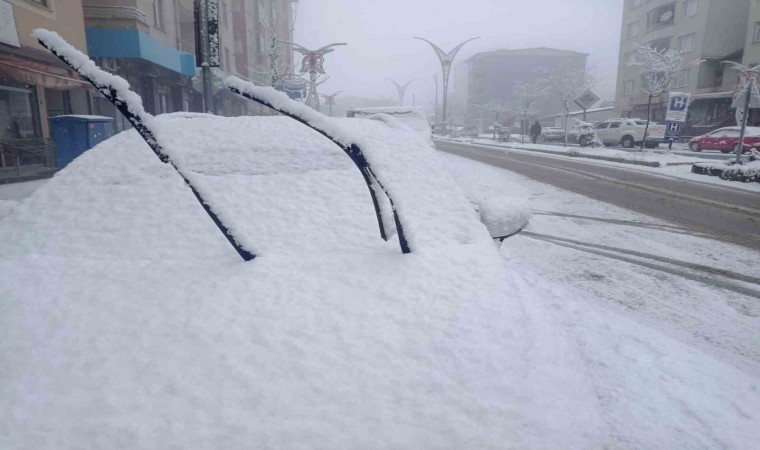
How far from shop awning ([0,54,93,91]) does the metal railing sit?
160 cm

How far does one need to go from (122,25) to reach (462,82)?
354 ft

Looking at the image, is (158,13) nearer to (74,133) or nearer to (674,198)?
(74,133)

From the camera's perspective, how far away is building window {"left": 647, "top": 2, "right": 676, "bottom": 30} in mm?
42438

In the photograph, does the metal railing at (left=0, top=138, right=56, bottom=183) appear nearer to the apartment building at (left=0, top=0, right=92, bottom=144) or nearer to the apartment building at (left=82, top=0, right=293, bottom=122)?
the apartment building at (left=0, top=0, right=92, bottom=144)

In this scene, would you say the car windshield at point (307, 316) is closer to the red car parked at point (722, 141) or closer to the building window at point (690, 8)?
the red car parked at point (722, 141)

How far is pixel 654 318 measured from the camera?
3695 mm

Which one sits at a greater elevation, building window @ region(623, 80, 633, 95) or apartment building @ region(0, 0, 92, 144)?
building window @ region(623, 80, 633, 95)

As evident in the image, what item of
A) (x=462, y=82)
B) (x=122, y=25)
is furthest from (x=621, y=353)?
(x=462, y=82)

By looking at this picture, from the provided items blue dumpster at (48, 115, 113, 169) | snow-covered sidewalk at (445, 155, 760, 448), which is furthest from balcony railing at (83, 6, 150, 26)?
snow-covered sidewalk at (445, 155, 760, 448)

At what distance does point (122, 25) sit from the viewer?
16188mm

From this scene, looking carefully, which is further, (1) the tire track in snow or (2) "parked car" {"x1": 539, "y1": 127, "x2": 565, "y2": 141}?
(2) "parked car" {"x1": 539, "y1": 127, "x2": 565, "y2": 141}

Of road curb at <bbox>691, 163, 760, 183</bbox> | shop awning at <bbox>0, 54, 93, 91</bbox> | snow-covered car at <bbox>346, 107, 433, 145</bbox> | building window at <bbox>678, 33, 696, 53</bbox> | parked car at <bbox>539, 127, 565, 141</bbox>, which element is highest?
building window at <bbox>678, 33, 696, 53</bbox>

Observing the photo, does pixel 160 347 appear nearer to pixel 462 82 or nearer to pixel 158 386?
pixel 158 386

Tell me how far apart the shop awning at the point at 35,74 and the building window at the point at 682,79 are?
44355 millimetres
